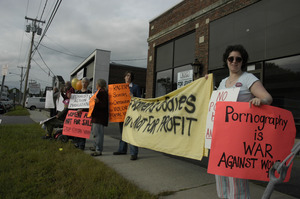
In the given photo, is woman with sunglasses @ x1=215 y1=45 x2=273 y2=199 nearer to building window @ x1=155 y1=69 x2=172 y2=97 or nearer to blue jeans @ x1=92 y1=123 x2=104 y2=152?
blue jeans @ x1=92 y1=123 x2=104 y2=152

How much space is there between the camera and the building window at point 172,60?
10125 millimetres

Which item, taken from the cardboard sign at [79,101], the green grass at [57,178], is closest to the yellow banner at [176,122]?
the green grass at [57,178]

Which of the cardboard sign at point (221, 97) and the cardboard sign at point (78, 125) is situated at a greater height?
the cardboard sign at point (221, 97)

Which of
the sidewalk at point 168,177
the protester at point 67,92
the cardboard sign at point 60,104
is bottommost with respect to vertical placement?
the sidewalk at point 168,177

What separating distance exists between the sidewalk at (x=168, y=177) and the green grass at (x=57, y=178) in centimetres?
31

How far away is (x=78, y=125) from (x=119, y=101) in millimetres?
1320

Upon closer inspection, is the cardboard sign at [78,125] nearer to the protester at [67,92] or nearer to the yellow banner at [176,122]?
the protester at [67,92]

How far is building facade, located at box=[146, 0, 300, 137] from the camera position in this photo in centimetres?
646

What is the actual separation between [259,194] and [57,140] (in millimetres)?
5039

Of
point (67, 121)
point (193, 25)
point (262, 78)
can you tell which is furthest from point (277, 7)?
point (67, 121)

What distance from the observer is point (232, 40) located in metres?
8.12

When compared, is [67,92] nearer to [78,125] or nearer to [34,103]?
[78,125]

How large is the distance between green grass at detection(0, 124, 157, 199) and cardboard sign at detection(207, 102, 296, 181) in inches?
49.2

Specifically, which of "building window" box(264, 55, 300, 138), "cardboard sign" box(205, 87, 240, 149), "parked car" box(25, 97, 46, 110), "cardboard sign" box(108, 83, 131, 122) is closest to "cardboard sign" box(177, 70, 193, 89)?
"building window" box(264, 55, 300, 138)
